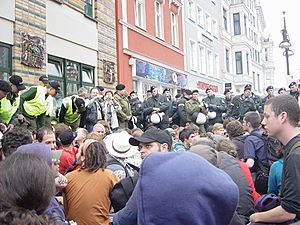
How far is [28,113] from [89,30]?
642 centimetres

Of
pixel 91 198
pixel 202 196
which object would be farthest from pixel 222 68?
pixel 202 196

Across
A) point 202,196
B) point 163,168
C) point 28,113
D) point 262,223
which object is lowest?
point 262,223

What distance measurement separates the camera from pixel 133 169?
452 cm

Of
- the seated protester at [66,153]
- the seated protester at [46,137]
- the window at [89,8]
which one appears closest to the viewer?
the seated protester at [66,153]

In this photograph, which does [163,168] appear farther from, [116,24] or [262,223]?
[116,24]

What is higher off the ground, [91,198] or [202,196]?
[202,196]

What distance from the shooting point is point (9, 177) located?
1.81 m

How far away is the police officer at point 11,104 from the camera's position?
6.89 meters

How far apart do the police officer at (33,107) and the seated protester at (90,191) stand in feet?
11.3

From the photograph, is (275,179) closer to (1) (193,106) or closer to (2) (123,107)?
(2) (123,107)

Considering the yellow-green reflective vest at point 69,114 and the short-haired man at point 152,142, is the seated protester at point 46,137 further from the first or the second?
the yellow-green reflective vest at point 69,114

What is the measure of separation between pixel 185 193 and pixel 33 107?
6367 millimetres

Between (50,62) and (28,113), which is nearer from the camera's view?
(28,113)

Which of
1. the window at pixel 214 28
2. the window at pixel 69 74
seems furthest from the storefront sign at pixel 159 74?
the window at pixel 214 28
